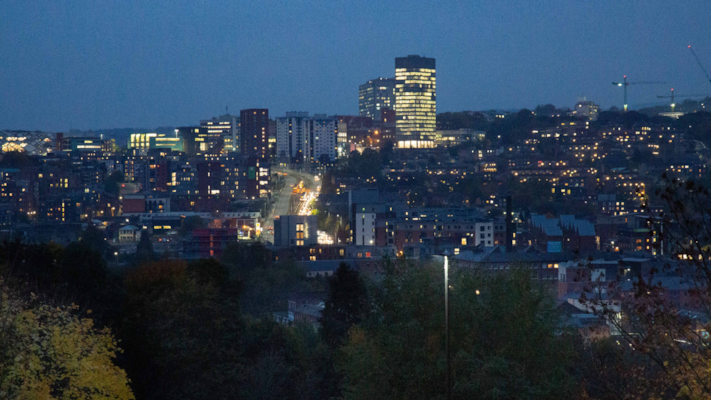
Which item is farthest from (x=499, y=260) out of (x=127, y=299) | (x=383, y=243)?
(x=127, y=299)

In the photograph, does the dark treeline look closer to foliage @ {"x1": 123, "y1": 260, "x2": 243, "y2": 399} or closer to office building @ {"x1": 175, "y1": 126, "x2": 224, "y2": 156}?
foliage @ {"x1": 123, "y1": 260, "x2": 243, "y2": 399}

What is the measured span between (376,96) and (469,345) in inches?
3710

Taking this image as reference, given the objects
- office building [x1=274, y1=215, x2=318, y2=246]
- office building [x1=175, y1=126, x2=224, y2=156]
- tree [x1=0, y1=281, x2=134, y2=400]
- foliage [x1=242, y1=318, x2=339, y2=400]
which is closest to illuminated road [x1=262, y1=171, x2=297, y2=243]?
office building [x1=274, y1=215, x2=318, y2=246]

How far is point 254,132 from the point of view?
7138 cm

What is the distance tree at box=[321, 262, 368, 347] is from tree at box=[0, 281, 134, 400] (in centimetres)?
576

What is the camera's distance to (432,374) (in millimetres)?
6234

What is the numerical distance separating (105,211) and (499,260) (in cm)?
3014

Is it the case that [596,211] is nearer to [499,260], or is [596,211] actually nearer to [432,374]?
[499,260]

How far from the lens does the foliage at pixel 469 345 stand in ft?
19.9

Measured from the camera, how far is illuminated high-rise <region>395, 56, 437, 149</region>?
7650 cm

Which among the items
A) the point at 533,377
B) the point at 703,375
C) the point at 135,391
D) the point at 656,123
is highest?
the point at 656,123

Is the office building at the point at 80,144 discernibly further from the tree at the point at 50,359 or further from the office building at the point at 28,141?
the tree at the point at 50,359

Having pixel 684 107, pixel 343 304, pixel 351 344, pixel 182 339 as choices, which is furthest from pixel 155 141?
pixel 351 344

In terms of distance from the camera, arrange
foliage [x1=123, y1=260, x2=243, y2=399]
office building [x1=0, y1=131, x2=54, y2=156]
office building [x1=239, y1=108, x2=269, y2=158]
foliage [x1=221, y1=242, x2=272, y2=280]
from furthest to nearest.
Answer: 1. office building [x1=239, y1=108, x2=269, y2=158]
2. office building [x1=0, y1=131, x2=54, y2=156]
3. foliage [x1=221, y1=242, x2=272, y2=280]
4. foliage [x1=123, y1=260, x2=243, y2=399]
